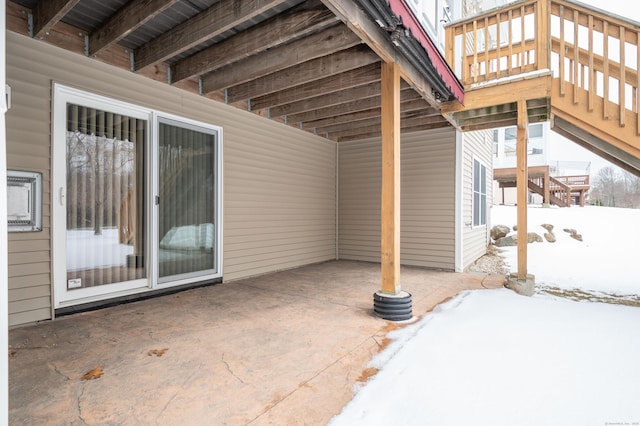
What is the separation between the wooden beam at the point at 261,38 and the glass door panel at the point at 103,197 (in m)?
0.85

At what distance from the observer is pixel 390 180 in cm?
313

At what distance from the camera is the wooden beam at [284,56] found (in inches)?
114

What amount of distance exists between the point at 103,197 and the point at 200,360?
84.0 inches

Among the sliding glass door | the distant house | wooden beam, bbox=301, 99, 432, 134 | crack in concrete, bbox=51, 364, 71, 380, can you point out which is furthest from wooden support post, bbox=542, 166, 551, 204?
crack in concrete, bbox=51, 364, 71, 380

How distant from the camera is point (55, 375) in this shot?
201 centimetres

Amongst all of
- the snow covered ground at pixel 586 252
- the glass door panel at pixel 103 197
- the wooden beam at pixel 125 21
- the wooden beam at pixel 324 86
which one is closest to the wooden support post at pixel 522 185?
the snow covered ground at pixel 586 252

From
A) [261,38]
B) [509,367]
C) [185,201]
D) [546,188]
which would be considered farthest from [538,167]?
[185,201]

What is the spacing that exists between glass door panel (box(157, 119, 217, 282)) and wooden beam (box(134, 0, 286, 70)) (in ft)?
2.47

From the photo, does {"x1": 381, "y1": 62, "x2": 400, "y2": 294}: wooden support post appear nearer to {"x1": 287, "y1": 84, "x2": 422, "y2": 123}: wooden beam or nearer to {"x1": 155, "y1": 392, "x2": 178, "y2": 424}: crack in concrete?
{"x1": 287, "y1": 84, "x2": 422, "y2": 123}: wooden beam

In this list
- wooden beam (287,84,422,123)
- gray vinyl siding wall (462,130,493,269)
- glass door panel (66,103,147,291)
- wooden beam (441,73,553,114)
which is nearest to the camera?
glass door panel (66,103,147,291)

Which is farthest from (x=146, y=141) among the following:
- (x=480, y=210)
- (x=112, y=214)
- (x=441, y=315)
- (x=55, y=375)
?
(x=480, y=210)

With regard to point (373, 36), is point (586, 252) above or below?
below

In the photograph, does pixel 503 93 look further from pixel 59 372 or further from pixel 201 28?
pixel 59 372

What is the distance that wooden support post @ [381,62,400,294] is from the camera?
3.11m
